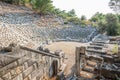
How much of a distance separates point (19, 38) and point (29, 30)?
2.01 meters

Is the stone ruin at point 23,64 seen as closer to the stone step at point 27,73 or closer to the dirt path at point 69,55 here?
the stone step at point 27,73

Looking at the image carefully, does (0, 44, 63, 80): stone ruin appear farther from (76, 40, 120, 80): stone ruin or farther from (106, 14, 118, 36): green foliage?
(106, 14, 118, 36): green foliage

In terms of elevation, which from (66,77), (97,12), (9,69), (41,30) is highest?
(97,12)

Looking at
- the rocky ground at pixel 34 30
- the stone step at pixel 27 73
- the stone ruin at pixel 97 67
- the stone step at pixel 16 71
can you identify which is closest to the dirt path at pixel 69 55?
the stone ruin at pixel 97 67

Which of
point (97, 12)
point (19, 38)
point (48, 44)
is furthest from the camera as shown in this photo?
point (97, 12)

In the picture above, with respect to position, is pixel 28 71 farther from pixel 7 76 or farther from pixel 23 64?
pixel 7 76

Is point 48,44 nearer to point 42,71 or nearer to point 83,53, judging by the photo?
point 83,53

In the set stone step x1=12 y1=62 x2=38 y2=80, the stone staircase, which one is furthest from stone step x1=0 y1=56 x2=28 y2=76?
stone step x1=12 y1=62 x2=38 y2=80

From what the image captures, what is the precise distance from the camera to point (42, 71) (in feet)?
13.0

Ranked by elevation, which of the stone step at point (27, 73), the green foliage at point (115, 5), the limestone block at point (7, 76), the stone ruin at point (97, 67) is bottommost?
the stone ruin at point (97, 67)

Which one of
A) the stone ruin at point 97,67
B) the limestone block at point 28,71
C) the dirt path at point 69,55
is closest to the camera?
the limestone block at point 28,71

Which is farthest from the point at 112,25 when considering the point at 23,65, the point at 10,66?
the point at 10,66

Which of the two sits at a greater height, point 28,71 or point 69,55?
point 28,71

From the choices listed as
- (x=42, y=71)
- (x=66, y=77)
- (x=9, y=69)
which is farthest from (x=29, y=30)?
(x=9, y=69)
